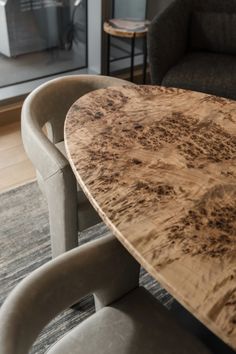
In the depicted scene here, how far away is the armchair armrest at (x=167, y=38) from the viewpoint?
94.7 inches

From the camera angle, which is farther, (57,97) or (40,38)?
(40,38)

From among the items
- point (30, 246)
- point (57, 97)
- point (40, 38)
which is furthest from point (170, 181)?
point (40, 38)

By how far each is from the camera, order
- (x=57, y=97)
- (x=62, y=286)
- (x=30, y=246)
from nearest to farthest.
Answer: (x=62, y=286), (x=57, y=97), (x=30, y=246)

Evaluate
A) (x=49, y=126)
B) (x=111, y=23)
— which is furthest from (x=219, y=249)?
(x=111, y=23)

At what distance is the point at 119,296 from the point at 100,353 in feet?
0.54

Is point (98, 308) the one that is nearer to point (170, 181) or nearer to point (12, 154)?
point (170, 181)

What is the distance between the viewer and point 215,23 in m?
2.64

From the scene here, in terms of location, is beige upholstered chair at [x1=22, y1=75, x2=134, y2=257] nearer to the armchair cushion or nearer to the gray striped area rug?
the gray striped area rug

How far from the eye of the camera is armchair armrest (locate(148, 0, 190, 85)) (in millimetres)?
2406

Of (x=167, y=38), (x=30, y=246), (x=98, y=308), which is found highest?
(x=167, y=38)

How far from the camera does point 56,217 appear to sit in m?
1.26

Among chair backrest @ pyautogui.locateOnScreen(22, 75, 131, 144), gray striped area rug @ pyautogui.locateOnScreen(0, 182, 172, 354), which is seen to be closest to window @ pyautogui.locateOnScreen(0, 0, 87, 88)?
gray striped area rug @ pyautogui.locateOnScreen(0, 182, 172, 354)

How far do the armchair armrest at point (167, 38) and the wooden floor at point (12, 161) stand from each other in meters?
0.94

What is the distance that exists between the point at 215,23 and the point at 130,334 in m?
2.29
